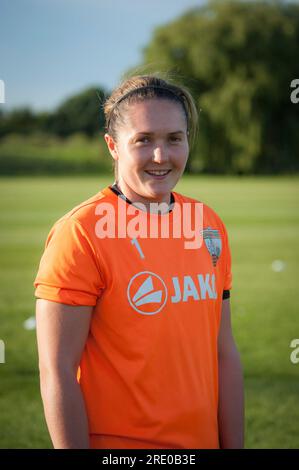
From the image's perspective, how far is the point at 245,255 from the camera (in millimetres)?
11898

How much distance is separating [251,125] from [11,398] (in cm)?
4645

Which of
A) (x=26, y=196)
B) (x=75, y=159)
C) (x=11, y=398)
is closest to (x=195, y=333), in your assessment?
(x=11, y=398)

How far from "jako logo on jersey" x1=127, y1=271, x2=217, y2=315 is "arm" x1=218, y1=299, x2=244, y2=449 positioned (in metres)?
0.30

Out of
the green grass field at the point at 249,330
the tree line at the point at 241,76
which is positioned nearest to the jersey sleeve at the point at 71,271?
the green grass field at the point at 249,330

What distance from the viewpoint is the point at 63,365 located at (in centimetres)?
196

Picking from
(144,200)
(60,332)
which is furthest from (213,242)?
(60,332)

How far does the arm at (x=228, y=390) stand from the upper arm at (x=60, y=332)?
0.64 meters

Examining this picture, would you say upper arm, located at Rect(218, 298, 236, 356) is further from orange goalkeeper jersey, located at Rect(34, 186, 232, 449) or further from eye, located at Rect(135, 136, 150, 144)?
eye, located at Rect(135, 136, 150, 144)

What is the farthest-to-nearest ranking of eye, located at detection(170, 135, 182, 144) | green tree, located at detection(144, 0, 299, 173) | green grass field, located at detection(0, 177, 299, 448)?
green tree, located at detection(144, 0, 299, 173), green grass field, located at detection(0, 177, 299, 448), eye, located at detection(170, 135, 182, 144)

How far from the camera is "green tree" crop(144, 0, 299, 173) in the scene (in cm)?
4941

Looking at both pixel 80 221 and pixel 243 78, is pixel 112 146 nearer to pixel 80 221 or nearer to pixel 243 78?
pixel 80 221

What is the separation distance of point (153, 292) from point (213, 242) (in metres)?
0.37

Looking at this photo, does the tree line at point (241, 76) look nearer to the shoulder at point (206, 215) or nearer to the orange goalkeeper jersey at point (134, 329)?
the shoulder at point (206, 215)

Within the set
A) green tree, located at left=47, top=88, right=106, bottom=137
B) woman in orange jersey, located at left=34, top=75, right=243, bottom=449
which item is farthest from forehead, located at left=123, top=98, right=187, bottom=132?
green tree, located at left=47, top=88, right=106, bottom=137
